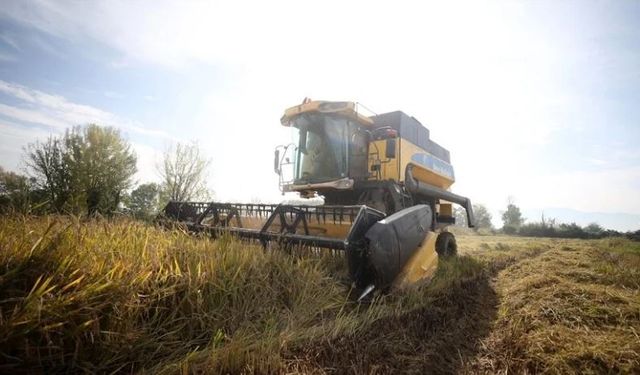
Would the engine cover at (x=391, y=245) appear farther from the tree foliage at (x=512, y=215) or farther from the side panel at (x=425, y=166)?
the tree foliage at (x=512, y=215)

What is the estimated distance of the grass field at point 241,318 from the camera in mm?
1489

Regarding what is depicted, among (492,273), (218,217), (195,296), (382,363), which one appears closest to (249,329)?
(195,296)

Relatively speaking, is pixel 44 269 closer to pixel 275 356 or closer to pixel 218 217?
pixel 275 356

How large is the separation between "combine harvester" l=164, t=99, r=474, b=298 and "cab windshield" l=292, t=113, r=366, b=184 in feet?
0.06

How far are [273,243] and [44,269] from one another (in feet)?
6.99

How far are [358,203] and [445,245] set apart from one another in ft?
7.72

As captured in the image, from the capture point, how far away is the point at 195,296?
86.0 inches

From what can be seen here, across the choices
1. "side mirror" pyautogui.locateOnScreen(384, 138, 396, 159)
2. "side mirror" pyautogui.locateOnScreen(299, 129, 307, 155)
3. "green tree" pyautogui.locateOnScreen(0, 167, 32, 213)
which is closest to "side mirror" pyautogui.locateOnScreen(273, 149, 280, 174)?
"side mirror" pyautogui.locateOnScreen(299, 129, 307, 155)

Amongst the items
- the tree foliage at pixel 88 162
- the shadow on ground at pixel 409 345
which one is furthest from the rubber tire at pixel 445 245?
the tree foliage at pixel 88 162

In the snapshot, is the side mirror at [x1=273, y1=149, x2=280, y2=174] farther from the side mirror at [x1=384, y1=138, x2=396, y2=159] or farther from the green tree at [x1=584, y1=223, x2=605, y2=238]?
A: the green tree at [x1=584, y1=223, x2=605, y2=238]

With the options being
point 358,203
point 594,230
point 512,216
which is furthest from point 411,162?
point 512,216

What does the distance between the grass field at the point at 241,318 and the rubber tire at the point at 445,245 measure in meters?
2.97

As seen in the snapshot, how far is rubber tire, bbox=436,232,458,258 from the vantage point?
6.38 metres

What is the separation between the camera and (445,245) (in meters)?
6.45
